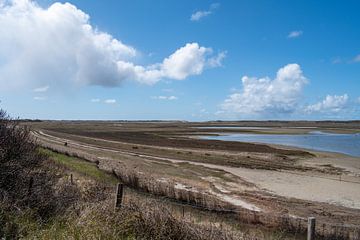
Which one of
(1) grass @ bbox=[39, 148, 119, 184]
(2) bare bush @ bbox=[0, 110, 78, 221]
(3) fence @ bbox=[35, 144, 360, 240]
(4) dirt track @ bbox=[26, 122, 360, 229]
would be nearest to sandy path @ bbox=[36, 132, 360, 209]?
(4) dirt track @ bbox=[26, 122, 360, 229]

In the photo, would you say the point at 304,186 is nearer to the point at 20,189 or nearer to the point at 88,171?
the point at 88,171

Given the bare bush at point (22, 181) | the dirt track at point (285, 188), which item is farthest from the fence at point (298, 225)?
the bare bush at point (22, 181)

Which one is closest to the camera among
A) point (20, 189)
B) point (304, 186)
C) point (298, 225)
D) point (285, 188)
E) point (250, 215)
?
point (20, 189)

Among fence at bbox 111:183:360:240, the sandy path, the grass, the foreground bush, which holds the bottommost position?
the sandy path

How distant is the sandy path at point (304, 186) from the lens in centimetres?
2306

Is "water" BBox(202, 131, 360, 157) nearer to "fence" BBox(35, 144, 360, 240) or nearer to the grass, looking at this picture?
"fence" BBox(35, 144, 360, 240)

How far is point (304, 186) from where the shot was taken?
2675cm

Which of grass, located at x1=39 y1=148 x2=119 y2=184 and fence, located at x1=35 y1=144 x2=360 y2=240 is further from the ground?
grass, located at x1=39 y1=148 x2=119 y2=184

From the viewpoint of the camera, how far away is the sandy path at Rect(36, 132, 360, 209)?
2306 centimetres

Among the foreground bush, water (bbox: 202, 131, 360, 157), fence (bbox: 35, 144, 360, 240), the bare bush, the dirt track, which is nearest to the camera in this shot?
the foreground bush

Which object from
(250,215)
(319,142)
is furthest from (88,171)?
(319,142)

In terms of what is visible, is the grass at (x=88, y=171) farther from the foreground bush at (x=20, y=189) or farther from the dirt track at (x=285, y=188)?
the foreground bush at (x=20, y=189)

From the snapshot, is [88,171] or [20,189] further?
[88,171]

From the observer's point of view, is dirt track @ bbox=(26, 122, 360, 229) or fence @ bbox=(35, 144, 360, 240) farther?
dirt track @ bbox=(26, 122, 360, 229)
